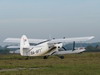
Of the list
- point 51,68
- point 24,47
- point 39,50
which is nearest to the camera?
point 51,68

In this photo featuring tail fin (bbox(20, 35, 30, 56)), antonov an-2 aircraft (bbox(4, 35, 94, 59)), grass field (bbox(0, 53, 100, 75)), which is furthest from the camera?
antonov an-2 aircraft (bbox(4, 35, 94, 59))

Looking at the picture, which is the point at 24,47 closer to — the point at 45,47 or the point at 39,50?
the point at 39,50

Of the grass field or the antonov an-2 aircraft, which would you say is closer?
the grass field

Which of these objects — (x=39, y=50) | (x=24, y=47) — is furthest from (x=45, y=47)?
(x=24, y=47)

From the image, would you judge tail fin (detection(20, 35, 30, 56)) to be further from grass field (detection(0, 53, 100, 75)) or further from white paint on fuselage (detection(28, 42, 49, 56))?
grass field (detection(0, 53, 100, 75))

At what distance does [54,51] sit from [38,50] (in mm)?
3087

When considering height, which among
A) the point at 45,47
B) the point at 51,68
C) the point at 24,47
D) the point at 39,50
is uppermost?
the point at 24,47

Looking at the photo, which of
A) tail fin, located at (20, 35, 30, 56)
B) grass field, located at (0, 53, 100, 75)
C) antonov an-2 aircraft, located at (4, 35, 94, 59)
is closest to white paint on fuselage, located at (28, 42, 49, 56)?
antonov an-2 aircraft, located at (4, 35, 94, 59)

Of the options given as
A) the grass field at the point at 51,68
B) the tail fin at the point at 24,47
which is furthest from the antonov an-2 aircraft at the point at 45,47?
the grass field at the point at 51,68

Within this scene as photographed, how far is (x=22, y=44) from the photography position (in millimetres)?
49094

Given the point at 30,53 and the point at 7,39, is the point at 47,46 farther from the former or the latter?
the point at 7,39

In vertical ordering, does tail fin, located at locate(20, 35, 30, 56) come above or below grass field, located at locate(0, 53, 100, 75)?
above

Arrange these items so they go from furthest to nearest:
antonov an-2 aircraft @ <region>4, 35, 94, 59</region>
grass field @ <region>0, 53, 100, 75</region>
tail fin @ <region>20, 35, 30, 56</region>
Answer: antonov an-2 aircraft @ <region>4, 35, 94, 59</region> < tail fin @ <region>20, 35, 30, 56</region> < grass field @ <region>0, 53, 100, 75</region>

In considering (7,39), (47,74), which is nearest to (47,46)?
(7,39)
